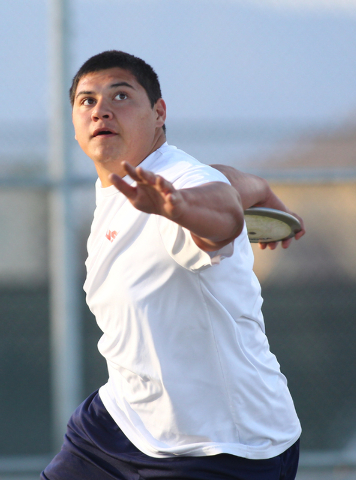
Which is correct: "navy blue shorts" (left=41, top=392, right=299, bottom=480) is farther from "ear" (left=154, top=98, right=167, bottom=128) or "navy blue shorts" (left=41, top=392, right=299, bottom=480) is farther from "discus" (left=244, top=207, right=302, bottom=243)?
"ear" (left=154, top=98, right=167, bottom=128)

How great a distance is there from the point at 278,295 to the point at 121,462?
7.53 feet

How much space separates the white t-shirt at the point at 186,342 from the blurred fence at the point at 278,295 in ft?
6.82

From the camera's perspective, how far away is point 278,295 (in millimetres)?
3855

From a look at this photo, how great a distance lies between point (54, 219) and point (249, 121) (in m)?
1.29

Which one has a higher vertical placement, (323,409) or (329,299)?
(329,299)

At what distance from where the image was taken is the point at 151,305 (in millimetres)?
1486

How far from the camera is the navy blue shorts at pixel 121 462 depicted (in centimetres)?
153

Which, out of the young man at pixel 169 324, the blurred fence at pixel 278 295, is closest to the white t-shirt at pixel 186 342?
the young man at pixel 169 324

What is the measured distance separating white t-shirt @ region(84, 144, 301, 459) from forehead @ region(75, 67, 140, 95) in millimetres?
245

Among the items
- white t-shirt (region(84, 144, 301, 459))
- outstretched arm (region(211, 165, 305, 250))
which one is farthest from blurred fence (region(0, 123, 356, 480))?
white t-shirt (region(84, 144, 301, 459))

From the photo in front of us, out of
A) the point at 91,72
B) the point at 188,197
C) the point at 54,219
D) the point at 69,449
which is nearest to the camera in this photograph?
the point at 188,197

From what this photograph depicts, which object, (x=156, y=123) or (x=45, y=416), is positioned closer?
(x=156, y=123)

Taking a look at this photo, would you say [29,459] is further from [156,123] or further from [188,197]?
[188,197]

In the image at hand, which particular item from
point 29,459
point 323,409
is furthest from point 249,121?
point 29,459
